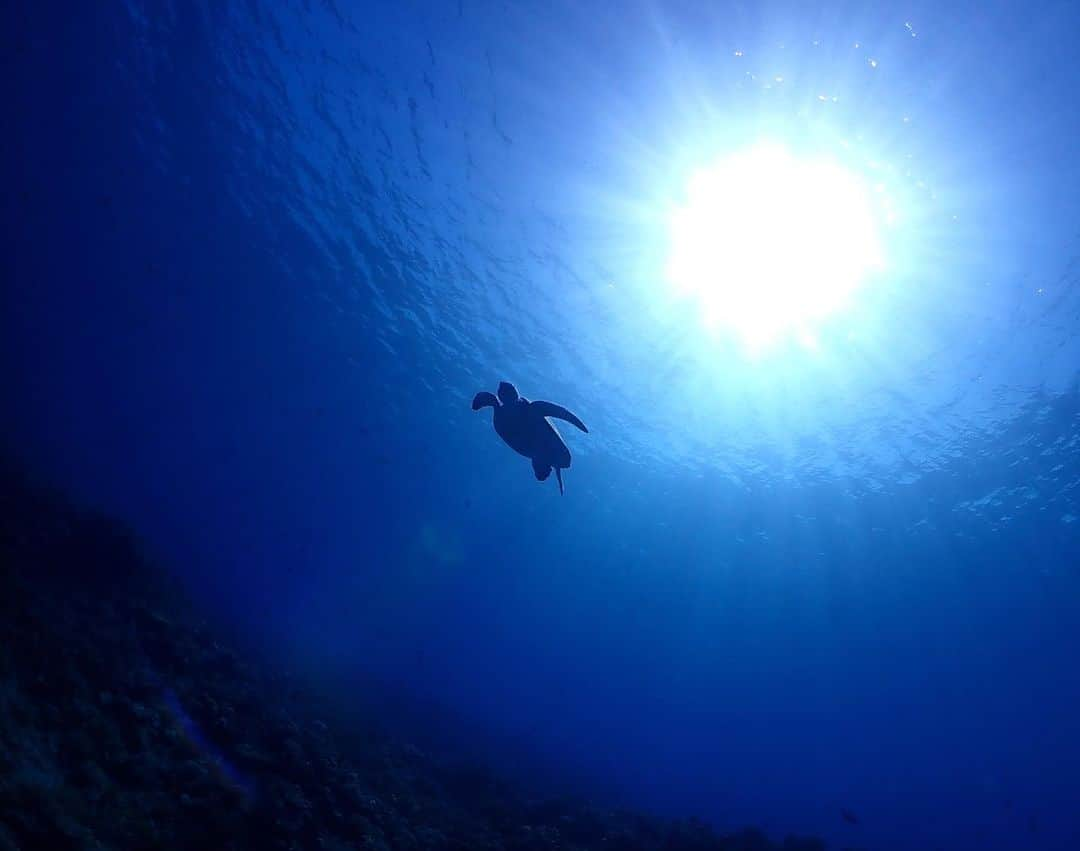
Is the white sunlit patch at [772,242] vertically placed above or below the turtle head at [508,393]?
above

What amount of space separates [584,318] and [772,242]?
269 inches

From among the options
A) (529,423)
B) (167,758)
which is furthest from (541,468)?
(167,758)

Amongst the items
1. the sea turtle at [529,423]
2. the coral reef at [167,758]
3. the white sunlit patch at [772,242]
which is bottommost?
the coral reef at [167,758]

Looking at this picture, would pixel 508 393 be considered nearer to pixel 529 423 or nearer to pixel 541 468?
pixel 529 423

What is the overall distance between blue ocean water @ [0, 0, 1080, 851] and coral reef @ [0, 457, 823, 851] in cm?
1264

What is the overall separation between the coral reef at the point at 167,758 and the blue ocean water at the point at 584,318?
1264 centimetres

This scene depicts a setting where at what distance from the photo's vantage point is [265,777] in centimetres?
737

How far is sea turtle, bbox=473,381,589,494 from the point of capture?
31.4 ft

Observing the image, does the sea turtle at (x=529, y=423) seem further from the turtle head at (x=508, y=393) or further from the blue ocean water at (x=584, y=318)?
the blue ocean water at (x=584, y=318)

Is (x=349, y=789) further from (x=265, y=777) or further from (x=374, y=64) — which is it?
(x=374, y=64)

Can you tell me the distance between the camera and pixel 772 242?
14914mm

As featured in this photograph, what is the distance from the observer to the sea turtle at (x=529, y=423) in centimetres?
959

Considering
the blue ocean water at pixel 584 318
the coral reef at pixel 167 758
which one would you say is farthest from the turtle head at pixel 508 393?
the blue ocean water at pixel 584 318

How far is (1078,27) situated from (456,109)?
12.4 meters
